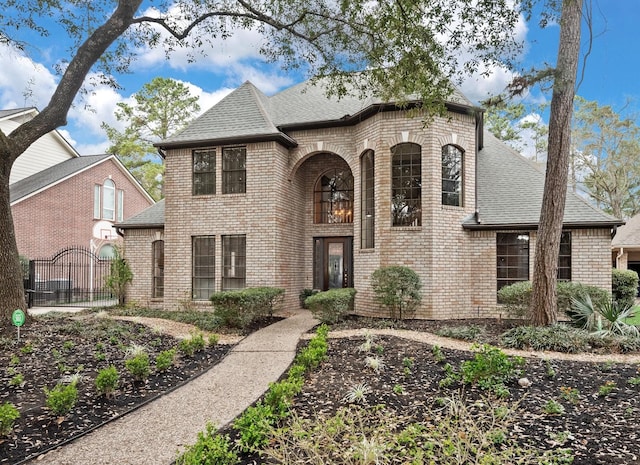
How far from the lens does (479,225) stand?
11.2 m

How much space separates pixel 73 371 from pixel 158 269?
27.4ft

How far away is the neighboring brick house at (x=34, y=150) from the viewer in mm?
20188

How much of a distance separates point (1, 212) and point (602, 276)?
1372 cm

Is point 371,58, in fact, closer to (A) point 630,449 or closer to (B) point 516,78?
(B) point 516,78

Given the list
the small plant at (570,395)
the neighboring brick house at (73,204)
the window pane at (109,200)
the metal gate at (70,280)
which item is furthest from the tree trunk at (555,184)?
the window pane at (109,200)

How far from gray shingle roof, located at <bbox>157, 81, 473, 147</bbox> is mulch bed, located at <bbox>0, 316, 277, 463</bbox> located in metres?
6.15

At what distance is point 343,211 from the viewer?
13.5 m

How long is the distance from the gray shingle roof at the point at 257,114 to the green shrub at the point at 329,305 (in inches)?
193

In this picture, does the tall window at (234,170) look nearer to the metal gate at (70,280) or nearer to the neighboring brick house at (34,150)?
the metal gate at (70,280)

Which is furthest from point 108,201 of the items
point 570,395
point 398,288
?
point 570,395

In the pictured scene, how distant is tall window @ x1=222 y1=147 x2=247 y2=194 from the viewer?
12320 millimetres

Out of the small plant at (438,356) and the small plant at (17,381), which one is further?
the small plant at (438,356)

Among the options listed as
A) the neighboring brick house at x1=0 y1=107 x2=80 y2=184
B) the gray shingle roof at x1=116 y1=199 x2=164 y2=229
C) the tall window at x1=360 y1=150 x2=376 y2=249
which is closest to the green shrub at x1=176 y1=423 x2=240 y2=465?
the tall window at x1=360 y1=150 x2=376 y2=249

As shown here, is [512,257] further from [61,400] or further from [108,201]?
[108,201]
